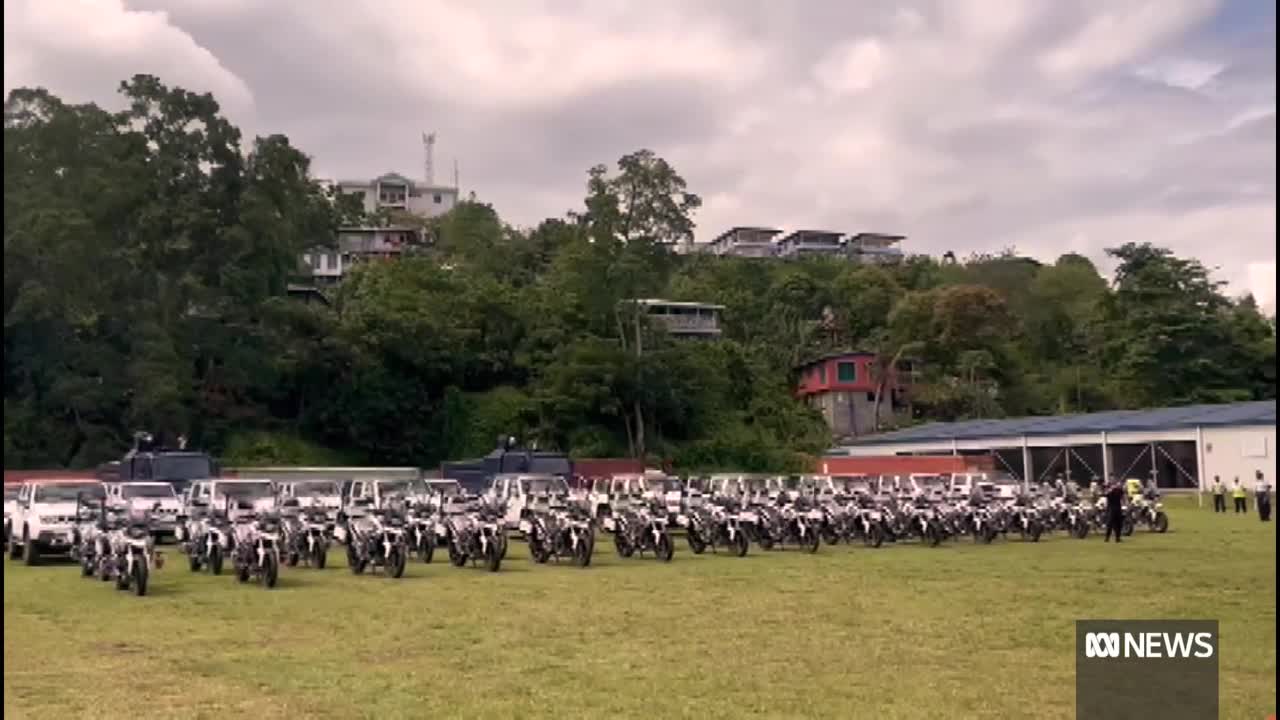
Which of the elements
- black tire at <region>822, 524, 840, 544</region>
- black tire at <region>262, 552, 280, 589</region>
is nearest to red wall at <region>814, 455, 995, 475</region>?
black tire at <region>822, 524, 840, 544</region>

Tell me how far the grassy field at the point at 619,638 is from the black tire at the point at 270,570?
224mm

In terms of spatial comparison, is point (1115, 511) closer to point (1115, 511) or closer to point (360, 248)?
point (1115, 511)

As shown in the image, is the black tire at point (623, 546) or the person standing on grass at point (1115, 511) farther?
the person standing on grass at point (1115, 511)

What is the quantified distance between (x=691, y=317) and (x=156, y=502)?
40645 millimetres

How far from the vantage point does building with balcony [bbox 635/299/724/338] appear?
58.0m

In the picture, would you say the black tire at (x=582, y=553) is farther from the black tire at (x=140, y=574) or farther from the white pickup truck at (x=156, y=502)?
the white pickup truck at (x=156, y=502)

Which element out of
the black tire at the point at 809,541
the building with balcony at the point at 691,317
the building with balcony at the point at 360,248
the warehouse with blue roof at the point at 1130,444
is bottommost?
the black tire at the point at 809,541

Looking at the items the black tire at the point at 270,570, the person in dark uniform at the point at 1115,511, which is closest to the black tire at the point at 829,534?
the person in dark uniform at the point at 1115,511

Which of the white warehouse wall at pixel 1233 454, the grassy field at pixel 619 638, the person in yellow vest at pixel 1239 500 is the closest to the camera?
the grassy field at pixel 619 638

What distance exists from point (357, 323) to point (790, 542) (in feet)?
91.3

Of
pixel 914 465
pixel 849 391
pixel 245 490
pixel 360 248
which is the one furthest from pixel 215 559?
pixel 360 248

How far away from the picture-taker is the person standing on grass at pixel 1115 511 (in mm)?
23094

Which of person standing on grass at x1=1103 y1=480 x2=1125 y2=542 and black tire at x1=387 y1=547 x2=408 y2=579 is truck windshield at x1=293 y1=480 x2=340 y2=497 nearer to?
black tire at x1=387 y1=547 x2=408 y2=579

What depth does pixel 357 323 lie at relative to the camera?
1807 inches
